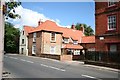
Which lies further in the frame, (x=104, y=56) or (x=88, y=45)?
(x=88, y=45)

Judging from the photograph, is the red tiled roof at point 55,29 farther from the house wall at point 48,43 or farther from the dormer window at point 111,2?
the dormer window at point 111,2

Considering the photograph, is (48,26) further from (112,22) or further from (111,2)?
(112,22)

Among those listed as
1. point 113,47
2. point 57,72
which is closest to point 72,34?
point 113,47

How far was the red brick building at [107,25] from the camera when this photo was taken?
27.3 meters

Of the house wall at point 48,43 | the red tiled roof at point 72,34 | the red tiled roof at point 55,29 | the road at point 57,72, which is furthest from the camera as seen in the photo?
the red tiled roof at point 72,34

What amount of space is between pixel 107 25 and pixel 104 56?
16.5 ft

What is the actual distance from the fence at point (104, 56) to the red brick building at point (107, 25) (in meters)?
2.52

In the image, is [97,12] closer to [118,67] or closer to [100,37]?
[100,37]

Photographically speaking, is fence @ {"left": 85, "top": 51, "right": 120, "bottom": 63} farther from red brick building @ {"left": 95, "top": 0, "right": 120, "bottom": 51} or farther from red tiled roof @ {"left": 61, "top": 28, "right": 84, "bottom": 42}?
red tiled roof @ {"left": 61, "top": 28, "right": 84, "bottom": 42}

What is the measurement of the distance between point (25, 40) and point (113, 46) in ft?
119

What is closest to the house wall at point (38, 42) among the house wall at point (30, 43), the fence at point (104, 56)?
the house wall at point (30, 43)

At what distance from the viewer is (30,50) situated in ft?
186

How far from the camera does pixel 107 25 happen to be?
94.5 ft

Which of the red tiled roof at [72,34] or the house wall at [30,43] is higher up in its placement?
the red tiled roof at [72,34]
